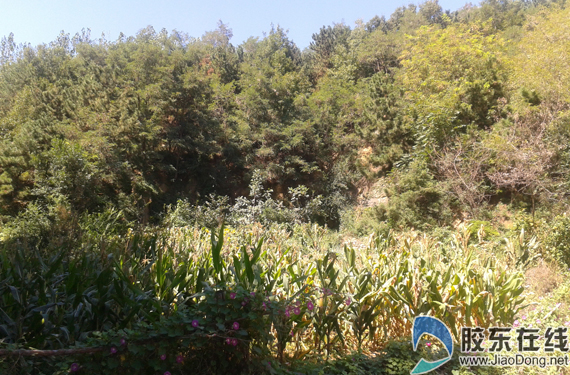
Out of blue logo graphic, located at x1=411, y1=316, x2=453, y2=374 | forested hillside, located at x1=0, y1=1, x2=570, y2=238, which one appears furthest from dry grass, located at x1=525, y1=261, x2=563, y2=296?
forested hillside, located at x1=0, y1=1, x2=570, y2=238

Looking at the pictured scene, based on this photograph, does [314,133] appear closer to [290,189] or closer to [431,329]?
[290,189]

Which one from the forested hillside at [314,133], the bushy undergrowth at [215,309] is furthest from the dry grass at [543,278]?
the forested hillside at [314,133]

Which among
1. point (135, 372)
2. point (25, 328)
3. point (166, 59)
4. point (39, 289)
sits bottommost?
point (135, 372)

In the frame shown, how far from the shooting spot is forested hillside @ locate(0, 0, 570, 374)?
2.42 meters

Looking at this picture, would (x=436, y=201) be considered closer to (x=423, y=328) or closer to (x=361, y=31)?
(x=423, y=328)

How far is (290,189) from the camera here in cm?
1069

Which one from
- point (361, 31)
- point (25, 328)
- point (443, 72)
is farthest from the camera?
point (361, 31)

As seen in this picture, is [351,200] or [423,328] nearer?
[423,328]

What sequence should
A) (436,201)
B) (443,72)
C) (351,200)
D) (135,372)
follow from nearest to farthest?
1. (135,372)
2. (436,201)
3. (443,72)
4. (351,200)

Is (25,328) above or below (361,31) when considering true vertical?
below

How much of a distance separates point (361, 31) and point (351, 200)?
55.0 ft

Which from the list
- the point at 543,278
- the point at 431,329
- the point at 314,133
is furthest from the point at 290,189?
the point at 431,329

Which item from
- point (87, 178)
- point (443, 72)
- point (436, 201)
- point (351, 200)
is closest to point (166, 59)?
point (87, 178)

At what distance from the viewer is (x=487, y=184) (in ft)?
26.0
